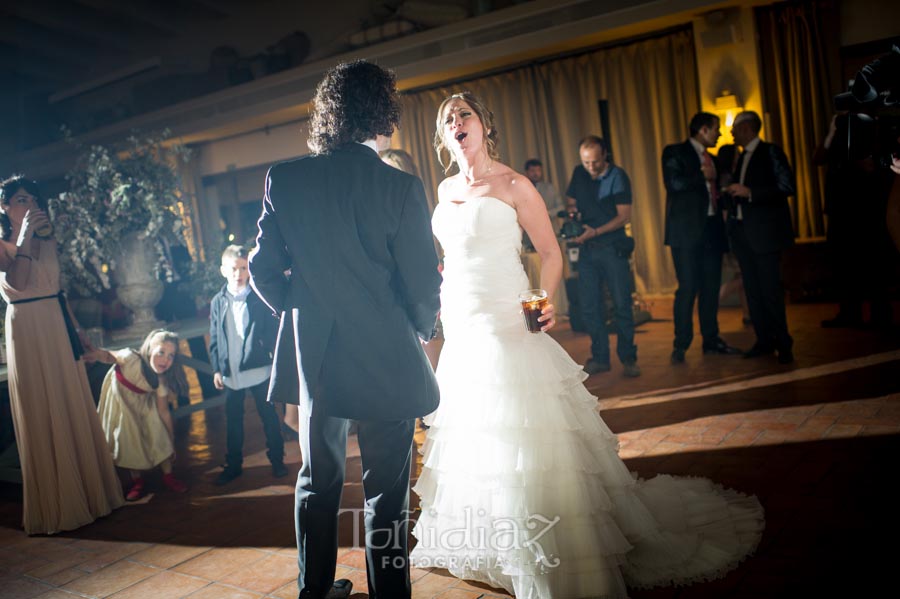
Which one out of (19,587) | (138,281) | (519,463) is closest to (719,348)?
(519,463)

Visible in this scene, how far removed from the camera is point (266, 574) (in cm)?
267

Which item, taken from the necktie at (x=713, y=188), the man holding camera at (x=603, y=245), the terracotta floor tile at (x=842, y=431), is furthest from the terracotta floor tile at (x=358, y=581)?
the necktie at (x=713, y=188)

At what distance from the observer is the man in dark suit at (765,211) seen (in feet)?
15.4

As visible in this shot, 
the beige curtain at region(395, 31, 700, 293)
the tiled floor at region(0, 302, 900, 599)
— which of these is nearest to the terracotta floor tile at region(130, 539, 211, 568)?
the tiled floor at region(0, 302, 900, 599)

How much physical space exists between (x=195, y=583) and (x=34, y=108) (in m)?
12.7

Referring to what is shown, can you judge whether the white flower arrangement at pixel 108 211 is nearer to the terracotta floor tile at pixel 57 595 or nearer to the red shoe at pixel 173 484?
the red shoe at pixel 173 484

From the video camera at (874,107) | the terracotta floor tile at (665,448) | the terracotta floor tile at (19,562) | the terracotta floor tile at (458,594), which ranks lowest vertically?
the terracotta floor tile at (458,594)

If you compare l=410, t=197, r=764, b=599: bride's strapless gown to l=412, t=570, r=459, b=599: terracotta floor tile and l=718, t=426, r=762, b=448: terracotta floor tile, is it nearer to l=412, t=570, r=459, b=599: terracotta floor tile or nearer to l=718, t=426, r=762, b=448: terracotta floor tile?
l=412, t=570, r=459, b=599: terracotta floor tile

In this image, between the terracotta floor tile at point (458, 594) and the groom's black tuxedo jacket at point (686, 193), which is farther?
the groom's black tuxedo jacket at point (686, 193)

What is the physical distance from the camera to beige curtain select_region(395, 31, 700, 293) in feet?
26.4

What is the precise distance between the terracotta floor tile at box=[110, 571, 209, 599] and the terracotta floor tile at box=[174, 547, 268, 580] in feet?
0.14

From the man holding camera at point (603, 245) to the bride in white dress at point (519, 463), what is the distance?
242 centimetres

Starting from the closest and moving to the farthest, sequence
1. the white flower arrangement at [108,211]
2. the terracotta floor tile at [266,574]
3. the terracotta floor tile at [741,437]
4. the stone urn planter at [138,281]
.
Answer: the terracotta floor tile at [266,574], the terracotta floor tile at [741,437], the white flower arrangement at [108,211], the stone urn planter at [138,281]

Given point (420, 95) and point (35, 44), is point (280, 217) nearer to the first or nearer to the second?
point (420, 95)
